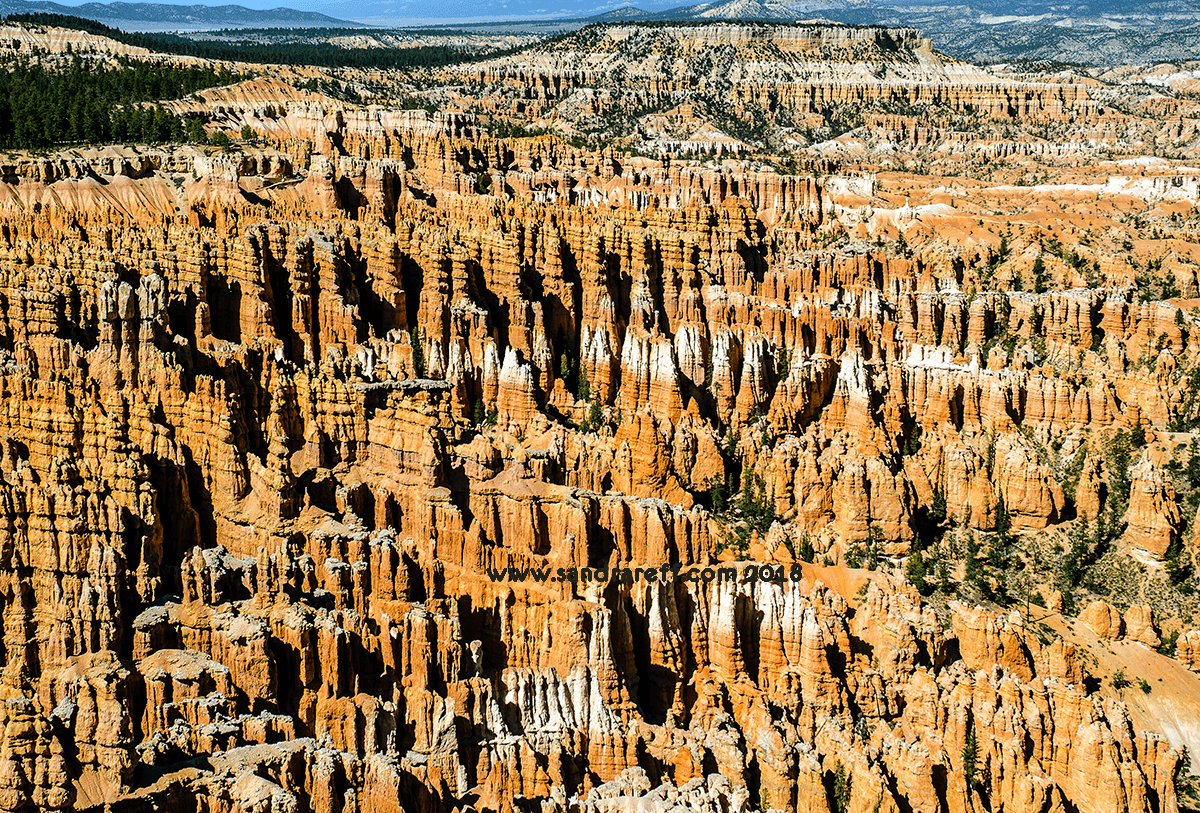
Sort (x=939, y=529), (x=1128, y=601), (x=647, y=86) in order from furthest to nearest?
(x=647, y=86) < (x=939, y=529) < (x=1128, y=601)

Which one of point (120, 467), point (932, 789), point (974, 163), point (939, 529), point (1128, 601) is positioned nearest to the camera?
point (932, 789)

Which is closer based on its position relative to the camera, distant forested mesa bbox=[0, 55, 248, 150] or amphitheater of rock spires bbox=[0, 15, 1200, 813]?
amphitheater of rock spires bbox=[0, 15, 1200, 813]

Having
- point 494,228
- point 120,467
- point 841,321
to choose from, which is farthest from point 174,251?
point 841,321

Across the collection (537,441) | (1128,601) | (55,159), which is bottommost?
(1128,601)

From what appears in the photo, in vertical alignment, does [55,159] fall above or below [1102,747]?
above

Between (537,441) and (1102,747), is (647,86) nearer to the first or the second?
(537,441)
